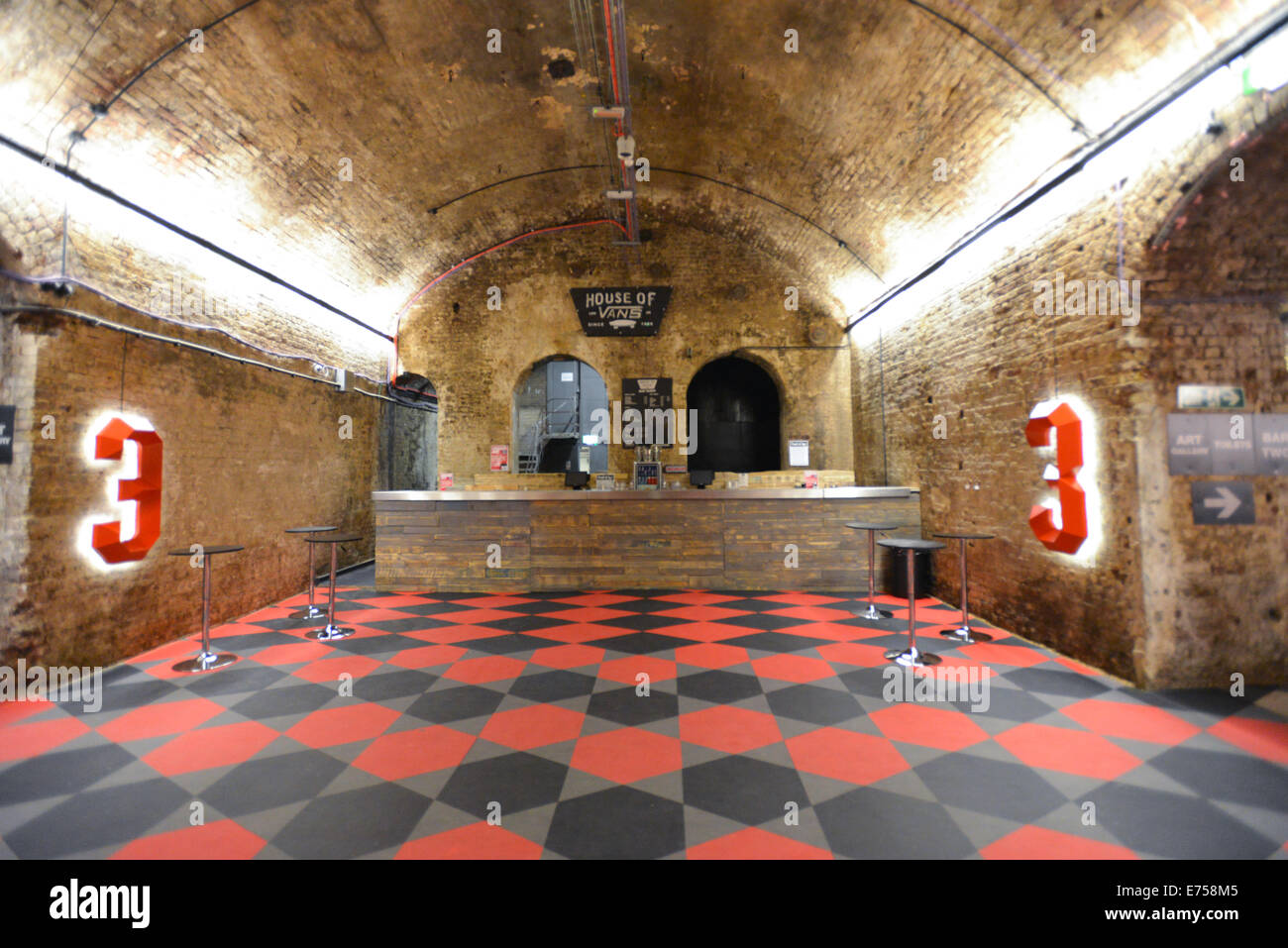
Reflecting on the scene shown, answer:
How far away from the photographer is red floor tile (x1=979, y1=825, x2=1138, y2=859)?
1899 mm

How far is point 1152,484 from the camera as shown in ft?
11.7

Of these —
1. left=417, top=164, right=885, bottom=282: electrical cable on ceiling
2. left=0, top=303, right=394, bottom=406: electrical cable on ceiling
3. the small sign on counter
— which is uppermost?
left=417, top=164, right=885, bottom=282: electrical cable on ceiling

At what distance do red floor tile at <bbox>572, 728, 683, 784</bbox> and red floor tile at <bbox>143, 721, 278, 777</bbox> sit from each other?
164 centimetres

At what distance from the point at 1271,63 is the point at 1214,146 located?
374 millimetres

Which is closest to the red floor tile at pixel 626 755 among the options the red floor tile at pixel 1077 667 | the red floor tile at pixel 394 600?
the red floor tile at pixel 1077 667

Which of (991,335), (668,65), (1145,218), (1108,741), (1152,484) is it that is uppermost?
(668,65)

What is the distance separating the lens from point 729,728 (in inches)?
116

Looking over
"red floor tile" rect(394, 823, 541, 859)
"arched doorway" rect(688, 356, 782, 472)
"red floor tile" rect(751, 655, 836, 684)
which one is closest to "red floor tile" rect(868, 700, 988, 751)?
"red floor tile" rect(751, 655, 836, 684)

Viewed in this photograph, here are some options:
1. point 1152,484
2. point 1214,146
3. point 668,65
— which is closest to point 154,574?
point 668,65

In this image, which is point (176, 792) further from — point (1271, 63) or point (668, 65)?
point (668, 65)

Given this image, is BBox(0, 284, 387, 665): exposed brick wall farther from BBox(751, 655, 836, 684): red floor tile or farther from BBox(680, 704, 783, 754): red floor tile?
BBox(751, 655, 836, 684): red floor tile

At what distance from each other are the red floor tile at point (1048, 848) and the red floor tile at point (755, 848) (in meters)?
0.60

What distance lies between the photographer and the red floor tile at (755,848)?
1907 mm

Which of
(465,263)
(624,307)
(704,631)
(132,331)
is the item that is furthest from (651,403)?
(132,331)
